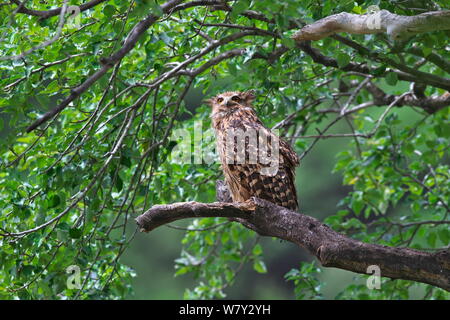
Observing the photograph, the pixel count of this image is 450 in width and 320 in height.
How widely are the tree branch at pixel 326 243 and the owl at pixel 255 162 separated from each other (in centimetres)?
58

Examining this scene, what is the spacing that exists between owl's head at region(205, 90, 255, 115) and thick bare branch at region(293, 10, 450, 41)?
166 centimetres

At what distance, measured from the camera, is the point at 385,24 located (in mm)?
2818

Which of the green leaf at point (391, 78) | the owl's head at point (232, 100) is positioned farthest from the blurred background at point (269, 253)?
the green leaf at point (391, 78)

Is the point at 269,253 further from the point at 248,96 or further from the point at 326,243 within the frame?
the point at 326,243

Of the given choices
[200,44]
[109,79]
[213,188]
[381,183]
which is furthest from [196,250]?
[109,79]

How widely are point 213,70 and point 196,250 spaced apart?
1903 mm

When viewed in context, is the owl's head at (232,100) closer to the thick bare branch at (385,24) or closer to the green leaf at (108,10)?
the green leaf at (108,10)

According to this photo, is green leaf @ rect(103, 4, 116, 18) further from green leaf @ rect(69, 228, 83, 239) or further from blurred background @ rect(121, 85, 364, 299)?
blurred background @ rect(121, 85, 364, 299)

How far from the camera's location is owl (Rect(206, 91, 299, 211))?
4062 mm

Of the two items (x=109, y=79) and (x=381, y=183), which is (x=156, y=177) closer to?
(x=109, y=79)

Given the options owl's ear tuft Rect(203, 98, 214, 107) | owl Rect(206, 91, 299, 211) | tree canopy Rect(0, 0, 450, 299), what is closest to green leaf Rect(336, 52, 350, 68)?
tree canopy Rect(0, 0, 450, 299)

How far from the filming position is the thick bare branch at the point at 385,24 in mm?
→ 2732

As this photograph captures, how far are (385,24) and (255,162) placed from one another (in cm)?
149

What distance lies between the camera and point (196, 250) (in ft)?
19.7
